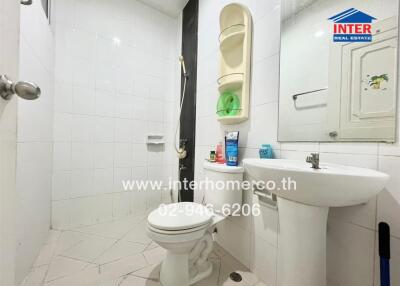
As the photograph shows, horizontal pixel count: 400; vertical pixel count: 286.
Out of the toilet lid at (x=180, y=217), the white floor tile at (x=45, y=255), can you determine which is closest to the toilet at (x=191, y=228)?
the toilet lid at (x=180, y=217)

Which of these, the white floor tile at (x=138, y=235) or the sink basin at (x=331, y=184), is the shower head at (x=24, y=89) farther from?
the white floor tile at (x=138, y=235)

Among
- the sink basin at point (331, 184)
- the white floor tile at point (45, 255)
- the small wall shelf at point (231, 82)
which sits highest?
the small wall shelf at point (231, 82)

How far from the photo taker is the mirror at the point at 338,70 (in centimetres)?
73

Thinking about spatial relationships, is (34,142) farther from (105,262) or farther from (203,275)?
(203,275)

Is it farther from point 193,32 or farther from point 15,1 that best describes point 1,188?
point 193,32

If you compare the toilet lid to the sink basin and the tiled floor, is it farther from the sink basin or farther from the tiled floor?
the sink basin

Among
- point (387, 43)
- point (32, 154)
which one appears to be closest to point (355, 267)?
point (387, 43)

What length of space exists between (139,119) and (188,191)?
0.95 m

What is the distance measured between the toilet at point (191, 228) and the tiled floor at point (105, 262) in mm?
101

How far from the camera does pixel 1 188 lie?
41 centimetres

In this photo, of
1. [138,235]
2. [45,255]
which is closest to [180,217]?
[138,235]

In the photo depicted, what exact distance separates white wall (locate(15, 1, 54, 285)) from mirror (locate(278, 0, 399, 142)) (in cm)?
147

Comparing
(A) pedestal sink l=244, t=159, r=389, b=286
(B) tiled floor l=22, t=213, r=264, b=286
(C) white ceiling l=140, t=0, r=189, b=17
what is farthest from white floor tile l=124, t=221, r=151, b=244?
(C) white ceiling l=140, t=0, r=189, b=17

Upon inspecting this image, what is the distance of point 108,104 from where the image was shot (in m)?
1.92
